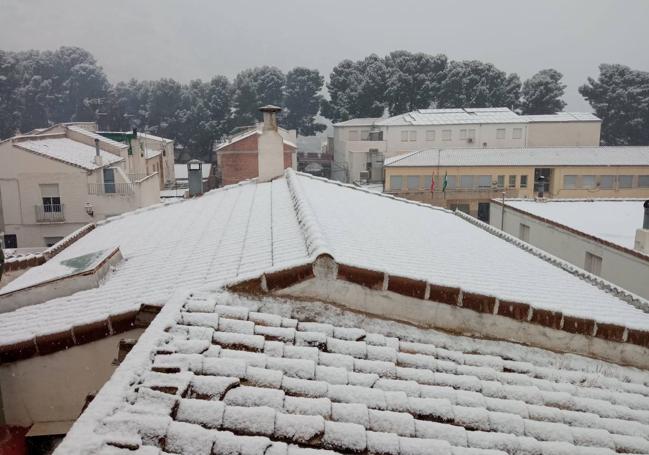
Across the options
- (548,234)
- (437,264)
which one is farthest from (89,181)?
(437,264)

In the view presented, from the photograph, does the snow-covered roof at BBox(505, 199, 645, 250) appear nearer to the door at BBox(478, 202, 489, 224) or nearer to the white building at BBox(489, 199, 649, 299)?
the white building at BBox(489, 199, 649, 299)

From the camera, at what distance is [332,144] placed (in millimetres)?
62250

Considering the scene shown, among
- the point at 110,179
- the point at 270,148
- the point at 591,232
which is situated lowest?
the point at 591,232

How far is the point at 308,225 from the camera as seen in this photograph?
6.82 m

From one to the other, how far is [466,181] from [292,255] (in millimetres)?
34117

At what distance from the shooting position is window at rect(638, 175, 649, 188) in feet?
125

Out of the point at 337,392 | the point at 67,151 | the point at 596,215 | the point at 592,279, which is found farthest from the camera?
the point at 67,151

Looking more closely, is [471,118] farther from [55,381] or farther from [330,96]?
[55,381]

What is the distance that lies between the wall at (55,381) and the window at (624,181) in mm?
40509

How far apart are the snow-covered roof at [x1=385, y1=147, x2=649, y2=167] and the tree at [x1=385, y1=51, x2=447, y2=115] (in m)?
28.4

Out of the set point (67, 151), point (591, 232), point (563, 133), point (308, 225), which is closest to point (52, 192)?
point (67, 151)

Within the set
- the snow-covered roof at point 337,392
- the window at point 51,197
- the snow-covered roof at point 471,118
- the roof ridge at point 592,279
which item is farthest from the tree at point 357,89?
the snow-covered roof at point 337,392

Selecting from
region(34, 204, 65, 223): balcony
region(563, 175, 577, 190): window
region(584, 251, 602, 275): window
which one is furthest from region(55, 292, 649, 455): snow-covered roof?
region(563, 175, 577, 190): window

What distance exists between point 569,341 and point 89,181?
26.6 m
